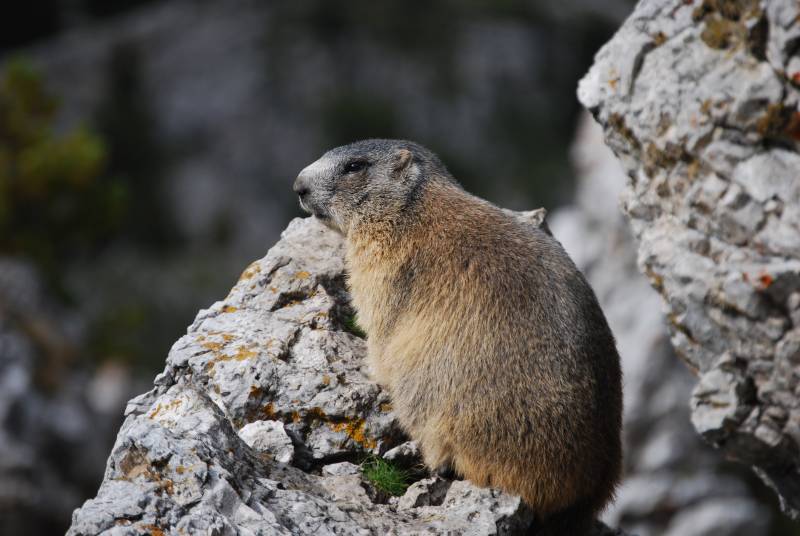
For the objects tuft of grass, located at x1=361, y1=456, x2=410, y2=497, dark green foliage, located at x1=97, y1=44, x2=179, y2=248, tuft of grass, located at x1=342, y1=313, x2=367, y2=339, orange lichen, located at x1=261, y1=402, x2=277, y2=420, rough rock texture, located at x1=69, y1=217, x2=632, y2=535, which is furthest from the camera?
dark green foliage, located at x1=97, y1=44, x2=179, y2=248

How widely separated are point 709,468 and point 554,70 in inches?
940

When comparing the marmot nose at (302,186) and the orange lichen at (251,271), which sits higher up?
the marmot nose at (302,186)

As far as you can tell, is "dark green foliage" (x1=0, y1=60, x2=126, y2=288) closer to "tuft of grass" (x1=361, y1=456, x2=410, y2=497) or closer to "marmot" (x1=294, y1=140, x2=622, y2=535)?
"marmot" (x1=294, y1=140, x2=622, y2=535)

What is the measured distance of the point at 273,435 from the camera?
7.67 m

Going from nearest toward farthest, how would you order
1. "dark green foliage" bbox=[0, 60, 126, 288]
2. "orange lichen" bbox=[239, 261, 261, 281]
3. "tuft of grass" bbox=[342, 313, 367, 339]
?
"tuft of grass" bbox=[342, 313, 367, 339] → "orange lichen" bbox=[239, 261, 261, 281] → "dark green foliage" bbox=[0, 60, 126, 288]

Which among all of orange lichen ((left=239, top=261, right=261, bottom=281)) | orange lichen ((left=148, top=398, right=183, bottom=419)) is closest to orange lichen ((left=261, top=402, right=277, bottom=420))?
orange lichen ((left=148, top=398, right=183, bottom=419))

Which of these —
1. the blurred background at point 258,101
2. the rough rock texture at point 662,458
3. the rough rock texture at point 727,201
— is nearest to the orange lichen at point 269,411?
the rough rock texture at point 727,201

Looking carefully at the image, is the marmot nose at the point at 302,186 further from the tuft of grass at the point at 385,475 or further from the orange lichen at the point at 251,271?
the tuft of grass at the point at 385,475

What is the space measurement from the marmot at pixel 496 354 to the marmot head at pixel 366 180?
0.84ft

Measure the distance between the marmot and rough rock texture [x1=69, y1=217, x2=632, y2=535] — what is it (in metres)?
0.30

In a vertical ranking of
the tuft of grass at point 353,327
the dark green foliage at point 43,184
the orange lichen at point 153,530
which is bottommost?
the orange lichen at point 153,530

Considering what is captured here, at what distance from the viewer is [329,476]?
7605mm

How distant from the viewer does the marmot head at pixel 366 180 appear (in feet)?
29.8

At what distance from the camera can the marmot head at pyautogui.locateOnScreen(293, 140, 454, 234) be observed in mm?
9078
